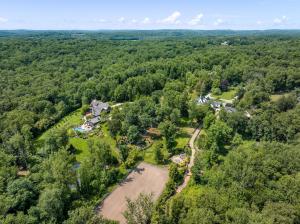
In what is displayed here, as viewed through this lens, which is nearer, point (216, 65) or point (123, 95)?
point (123, 95)

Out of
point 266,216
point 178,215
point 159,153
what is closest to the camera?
point 266,216

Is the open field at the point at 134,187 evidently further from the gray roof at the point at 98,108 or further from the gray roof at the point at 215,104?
the gray roof at the point at 215,104

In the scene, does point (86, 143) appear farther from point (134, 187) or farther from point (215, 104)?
point (215, 104)

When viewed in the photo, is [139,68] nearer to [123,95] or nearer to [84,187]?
[123,95]

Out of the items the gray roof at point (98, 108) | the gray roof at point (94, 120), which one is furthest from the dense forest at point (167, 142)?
the gray roof at point (98, 108)

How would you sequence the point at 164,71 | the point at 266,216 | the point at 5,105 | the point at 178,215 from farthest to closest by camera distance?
the point at 164,71 < the point at 5,105 < the point at 178,215 < the point at 266,216

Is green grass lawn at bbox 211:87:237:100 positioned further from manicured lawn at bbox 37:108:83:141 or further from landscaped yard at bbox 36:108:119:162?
manicured lawn at bbox 37:108:83:141

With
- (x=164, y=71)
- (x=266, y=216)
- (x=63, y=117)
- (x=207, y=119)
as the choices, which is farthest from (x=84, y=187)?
(x=164, y=71)

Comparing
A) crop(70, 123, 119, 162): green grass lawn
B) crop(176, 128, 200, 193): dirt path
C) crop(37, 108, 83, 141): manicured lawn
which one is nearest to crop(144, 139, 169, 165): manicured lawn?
crop(176, 128, 200, 193): dirt path
